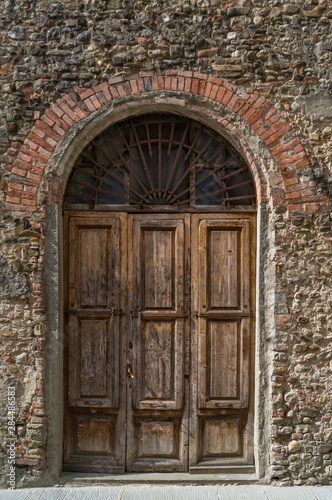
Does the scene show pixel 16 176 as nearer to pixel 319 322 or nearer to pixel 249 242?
pixel 249 242

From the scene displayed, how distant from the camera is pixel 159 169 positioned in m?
4.18

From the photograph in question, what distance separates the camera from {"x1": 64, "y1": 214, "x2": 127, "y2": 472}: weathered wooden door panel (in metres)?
4.14

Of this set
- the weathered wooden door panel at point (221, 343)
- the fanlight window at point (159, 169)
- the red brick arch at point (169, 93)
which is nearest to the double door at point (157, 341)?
the weathered wooden door panel at point (221, 343)

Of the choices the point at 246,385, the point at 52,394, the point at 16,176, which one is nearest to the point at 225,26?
the point at 16,176

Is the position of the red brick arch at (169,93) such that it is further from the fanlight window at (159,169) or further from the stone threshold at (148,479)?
the stone threshold at (148,479)

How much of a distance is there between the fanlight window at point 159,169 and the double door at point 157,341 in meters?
0.19

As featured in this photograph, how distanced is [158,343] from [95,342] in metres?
0.64

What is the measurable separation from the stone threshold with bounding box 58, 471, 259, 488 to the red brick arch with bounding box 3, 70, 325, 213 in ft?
8.74

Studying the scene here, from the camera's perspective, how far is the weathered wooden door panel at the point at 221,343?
4.13 metres

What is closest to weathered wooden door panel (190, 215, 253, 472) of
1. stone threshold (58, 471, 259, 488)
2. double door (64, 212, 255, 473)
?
double door (64, 212, 255, 473)

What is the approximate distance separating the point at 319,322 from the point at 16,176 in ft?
10.7

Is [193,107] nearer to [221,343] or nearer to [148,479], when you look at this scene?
[221,343]

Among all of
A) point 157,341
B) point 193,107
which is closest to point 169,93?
point 193,107

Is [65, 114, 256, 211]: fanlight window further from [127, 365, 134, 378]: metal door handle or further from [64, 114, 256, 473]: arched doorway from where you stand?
[127, 365, 134, 378]: metal door handle
